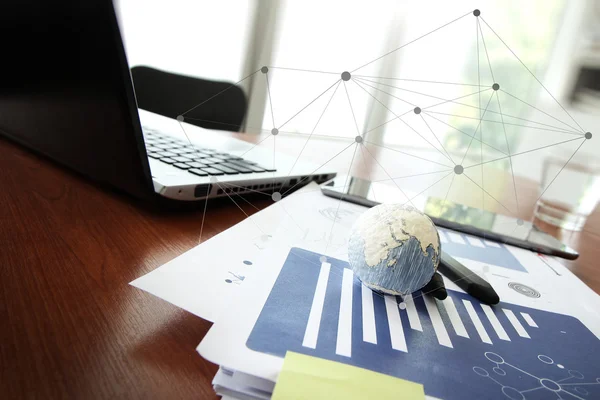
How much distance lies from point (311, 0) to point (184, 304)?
2.07 meters

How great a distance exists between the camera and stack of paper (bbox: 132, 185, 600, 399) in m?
0.21

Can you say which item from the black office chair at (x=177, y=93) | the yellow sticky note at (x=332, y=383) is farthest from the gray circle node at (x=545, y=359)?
the black office chair at (x=177, y=93)

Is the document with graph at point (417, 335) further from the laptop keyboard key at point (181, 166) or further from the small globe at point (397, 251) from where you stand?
the laptop keyboard key at point (181, 166)

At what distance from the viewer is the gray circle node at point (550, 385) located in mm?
225

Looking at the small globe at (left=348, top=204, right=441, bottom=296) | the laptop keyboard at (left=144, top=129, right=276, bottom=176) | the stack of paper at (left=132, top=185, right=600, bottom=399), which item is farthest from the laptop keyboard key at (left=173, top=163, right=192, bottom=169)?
the small globe at (left=348, top=204, right=441, bottom=296)

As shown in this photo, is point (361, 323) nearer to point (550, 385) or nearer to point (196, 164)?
point (550, 385)

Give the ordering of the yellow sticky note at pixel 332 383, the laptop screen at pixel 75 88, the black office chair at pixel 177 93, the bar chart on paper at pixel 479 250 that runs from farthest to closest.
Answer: the black office chair at pixel 177 93
the bar chart on paper at pixel 479 250
the laptop screen at pixel 75 88
the yellow sticky note at pixel 332 383

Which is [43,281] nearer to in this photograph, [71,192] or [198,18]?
[71,192]

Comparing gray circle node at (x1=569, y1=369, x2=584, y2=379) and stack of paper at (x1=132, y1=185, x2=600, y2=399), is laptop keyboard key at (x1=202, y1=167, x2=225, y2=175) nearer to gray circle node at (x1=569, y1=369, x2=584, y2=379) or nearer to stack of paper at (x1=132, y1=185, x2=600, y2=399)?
stack of paper at (x1=132, y1=185, x2=600, y2=399)

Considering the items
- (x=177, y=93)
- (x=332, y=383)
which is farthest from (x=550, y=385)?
(x=177, y=93)

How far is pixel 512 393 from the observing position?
215mm

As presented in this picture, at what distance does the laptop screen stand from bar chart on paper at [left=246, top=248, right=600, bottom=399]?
0.19m

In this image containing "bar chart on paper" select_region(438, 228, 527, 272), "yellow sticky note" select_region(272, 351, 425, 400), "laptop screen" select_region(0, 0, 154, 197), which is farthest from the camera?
"bar chart on paper" select_region(438, 228, 527, 272)

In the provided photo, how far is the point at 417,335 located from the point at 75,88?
0.36 metres
